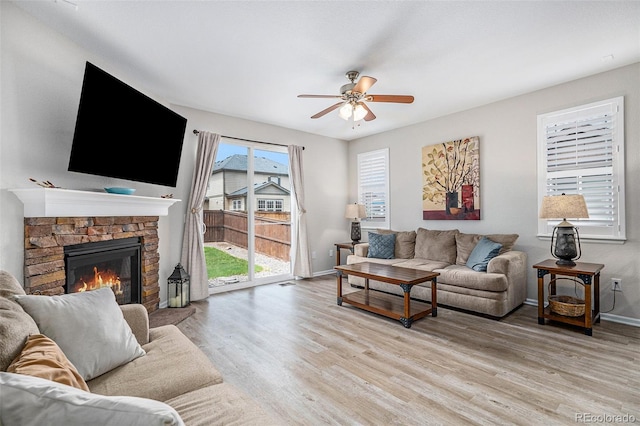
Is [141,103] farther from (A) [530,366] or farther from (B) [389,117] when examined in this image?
(A) [530,366]

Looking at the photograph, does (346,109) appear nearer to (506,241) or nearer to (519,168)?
(519,168)

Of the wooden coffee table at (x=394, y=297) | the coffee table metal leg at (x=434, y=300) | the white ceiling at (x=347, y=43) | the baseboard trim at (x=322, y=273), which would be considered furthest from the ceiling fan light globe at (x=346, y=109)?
the baseboard trim at (x=322, y=273)

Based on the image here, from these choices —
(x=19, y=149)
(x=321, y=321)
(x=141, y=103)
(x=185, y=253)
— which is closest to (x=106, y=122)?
(x=141, y=103)

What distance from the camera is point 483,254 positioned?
12.4 feet

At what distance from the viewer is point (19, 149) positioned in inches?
92.0

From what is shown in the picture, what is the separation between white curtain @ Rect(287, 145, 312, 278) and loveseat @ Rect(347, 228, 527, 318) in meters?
0.90

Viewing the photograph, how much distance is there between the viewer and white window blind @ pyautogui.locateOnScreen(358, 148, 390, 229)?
578cm

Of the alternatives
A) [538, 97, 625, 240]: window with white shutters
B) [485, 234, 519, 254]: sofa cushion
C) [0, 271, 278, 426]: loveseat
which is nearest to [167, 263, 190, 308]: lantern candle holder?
[0, 271, 278, 426]: loveseat

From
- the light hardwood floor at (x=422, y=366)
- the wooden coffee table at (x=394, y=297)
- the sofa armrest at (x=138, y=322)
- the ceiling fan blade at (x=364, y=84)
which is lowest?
the light hardwood floor at (x=422, y=366)

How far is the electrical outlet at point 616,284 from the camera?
3.33 m

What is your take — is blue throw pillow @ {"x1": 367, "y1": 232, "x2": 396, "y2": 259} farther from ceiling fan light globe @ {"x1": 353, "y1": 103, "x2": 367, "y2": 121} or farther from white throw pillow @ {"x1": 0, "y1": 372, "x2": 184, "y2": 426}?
white throw pillow @ {"x1": 0, "y1": 372, "x2": 184, "y2": 426}

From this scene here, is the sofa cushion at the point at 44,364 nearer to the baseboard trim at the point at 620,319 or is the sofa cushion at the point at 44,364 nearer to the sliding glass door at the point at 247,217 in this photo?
the sliding glass door at the point at 247,217

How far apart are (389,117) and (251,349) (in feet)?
12.7

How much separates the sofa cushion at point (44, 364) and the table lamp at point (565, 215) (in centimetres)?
392
